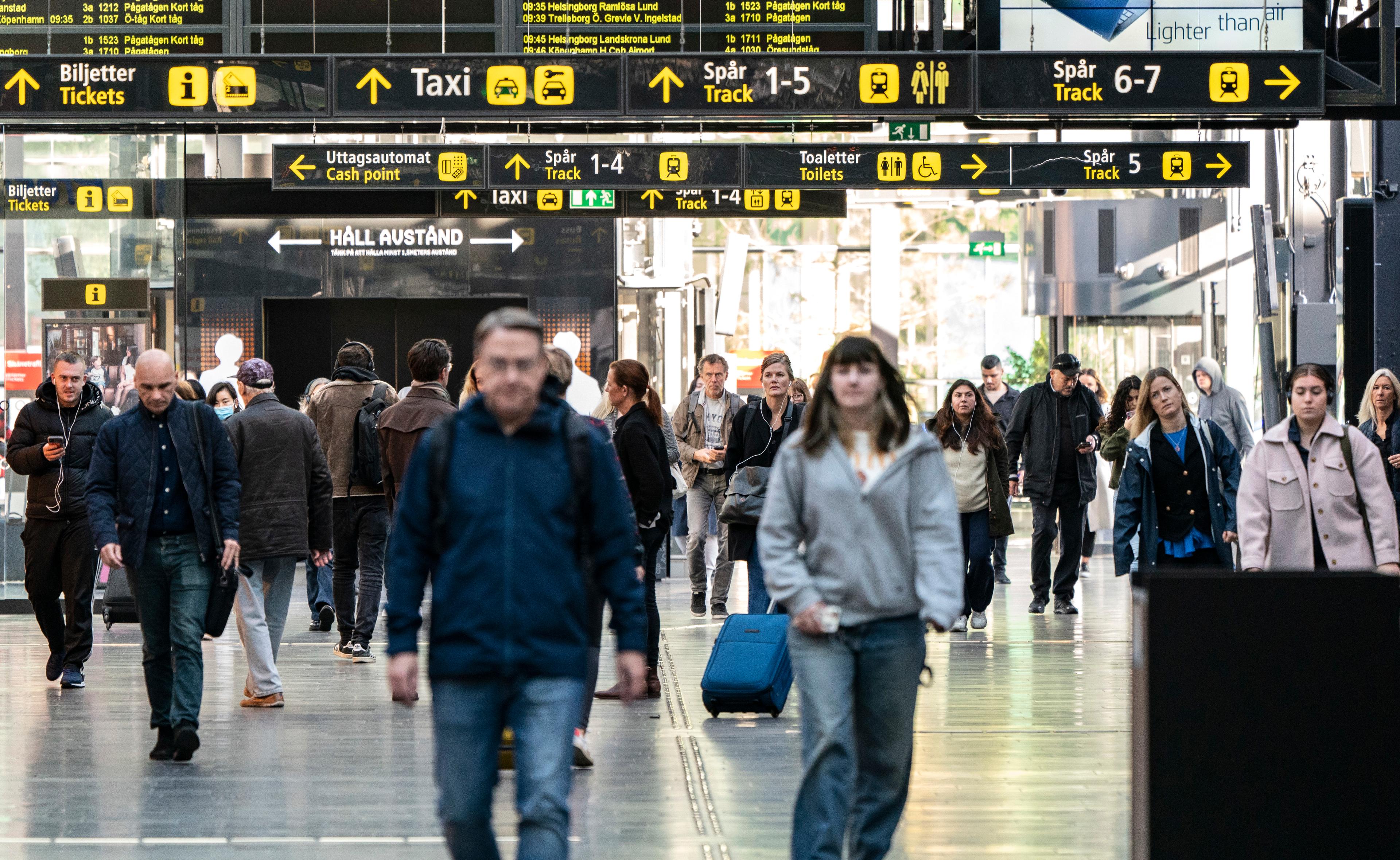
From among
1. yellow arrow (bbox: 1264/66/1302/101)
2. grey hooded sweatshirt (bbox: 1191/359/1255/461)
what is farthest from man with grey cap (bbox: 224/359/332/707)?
grey hooded sweatshirt (bbox: 1191/359/1255/461)

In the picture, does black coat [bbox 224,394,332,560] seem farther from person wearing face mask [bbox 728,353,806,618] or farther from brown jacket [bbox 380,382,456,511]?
person wearing face mask [bbox 728,353,806,618]

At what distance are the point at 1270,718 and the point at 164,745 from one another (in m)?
4.73

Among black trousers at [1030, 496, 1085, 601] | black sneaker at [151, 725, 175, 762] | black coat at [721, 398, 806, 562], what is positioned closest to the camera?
black sneaker at [151, 725, 175, 762]

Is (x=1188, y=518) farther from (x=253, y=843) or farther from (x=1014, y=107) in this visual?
(x=253, y=843)

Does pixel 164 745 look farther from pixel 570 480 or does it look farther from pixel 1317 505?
pixel 1317 505

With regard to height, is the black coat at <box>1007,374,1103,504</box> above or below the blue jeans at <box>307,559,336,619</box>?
above

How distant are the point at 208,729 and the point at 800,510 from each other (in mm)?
4366

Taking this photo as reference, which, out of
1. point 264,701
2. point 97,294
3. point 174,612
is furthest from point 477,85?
point 97,294

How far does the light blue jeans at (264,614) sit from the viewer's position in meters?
8.88

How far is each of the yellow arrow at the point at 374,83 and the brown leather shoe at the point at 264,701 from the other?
439 cm

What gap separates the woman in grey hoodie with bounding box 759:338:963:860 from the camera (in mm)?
4801

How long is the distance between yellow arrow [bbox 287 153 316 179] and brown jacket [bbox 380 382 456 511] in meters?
4.12

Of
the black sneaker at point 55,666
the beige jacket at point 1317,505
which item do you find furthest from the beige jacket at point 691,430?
the beige jacket at point 1317,505

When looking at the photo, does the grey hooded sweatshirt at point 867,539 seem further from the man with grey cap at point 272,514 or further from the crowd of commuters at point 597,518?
the man with grey cap at point 272,514
